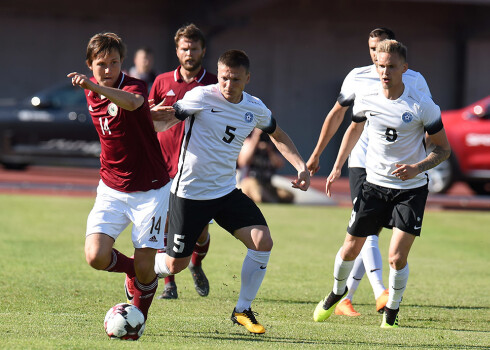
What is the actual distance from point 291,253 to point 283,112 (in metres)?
16.5

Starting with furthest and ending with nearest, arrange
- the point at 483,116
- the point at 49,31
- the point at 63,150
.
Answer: the point at 49,31, the point at 63,150, the point at 483,116

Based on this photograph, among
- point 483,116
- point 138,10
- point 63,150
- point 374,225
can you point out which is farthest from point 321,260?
point 138,10

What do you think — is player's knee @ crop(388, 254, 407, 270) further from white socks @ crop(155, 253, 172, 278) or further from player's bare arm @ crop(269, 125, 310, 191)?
white socks @ crop(155, 253, 172, 278)

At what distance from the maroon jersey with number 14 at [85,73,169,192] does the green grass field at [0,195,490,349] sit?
1.05 m

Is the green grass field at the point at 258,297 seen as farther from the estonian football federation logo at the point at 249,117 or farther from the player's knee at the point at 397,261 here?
the estonian football federation logo at the point at 249,117

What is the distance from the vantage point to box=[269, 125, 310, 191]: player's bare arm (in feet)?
21.8

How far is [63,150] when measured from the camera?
64.3ft

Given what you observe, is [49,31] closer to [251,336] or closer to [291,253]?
[291,253]

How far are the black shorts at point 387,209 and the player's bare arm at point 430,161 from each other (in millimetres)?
282

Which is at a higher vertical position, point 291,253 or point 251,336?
point 251,336

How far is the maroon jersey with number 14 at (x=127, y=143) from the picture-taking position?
6.17 metres

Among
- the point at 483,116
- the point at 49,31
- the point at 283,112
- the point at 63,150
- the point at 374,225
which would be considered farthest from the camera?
the point at 283,112

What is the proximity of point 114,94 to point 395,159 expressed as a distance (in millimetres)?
2307

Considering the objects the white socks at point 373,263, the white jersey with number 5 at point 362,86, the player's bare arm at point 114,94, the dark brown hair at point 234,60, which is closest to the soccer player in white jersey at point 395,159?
the white jersey with number 5 at point 362,86
